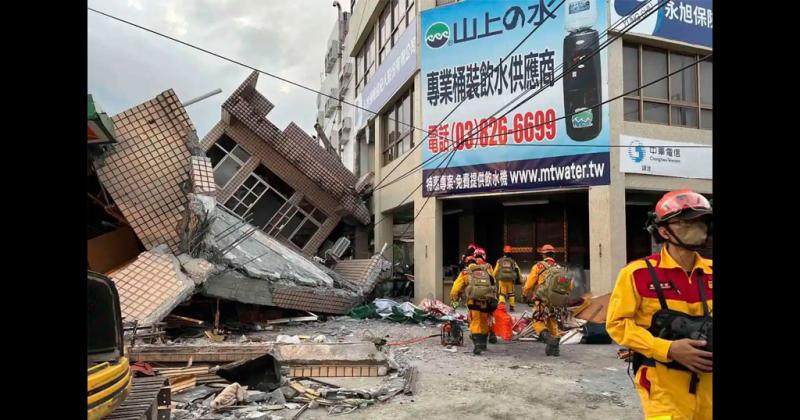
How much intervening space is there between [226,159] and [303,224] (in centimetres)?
359

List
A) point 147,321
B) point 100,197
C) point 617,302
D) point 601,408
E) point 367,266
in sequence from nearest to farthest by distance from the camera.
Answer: point 617,302
point 601,408
point 147,321
point 100,197
point 367,266

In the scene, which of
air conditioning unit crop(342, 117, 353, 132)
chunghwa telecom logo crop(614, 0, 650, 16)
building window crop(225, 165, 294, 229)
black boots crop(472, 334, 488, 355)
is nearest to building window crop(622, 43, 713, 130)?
chunghwa telecom logo crop(614, 0, 650, 16)

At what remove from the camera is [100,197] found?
930 cm

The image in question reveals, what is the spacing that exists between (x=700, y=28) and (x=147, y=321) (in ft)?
46.9

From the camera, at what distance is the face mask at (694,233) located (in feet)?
8.71

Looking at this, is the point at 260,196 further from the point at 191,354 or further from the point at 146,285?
the point at 191,354

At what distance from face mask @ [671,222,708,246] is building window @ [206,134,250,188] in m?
16.3

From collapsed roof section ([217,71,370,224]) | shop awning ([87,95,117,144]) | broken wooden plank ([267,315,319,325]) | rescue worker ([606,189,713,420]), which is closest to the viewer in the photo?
rescue worker ([606,189,713,420])

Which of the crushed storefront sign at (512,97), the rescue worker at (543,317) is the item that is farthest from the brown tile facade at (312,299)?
the rescue worker at (543,317)

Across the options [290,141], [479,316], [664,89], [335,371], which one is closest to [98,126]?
[335,371]

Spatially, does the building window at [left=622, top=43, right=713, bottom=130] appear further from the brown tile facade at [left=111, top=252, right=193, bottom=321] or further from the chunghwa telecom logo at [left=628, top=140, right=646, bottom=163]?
the brown tile facade at [left=111, top=252, right=193, bottom=321]

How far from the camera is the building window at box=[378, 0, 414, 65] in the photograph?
15.5 meters
